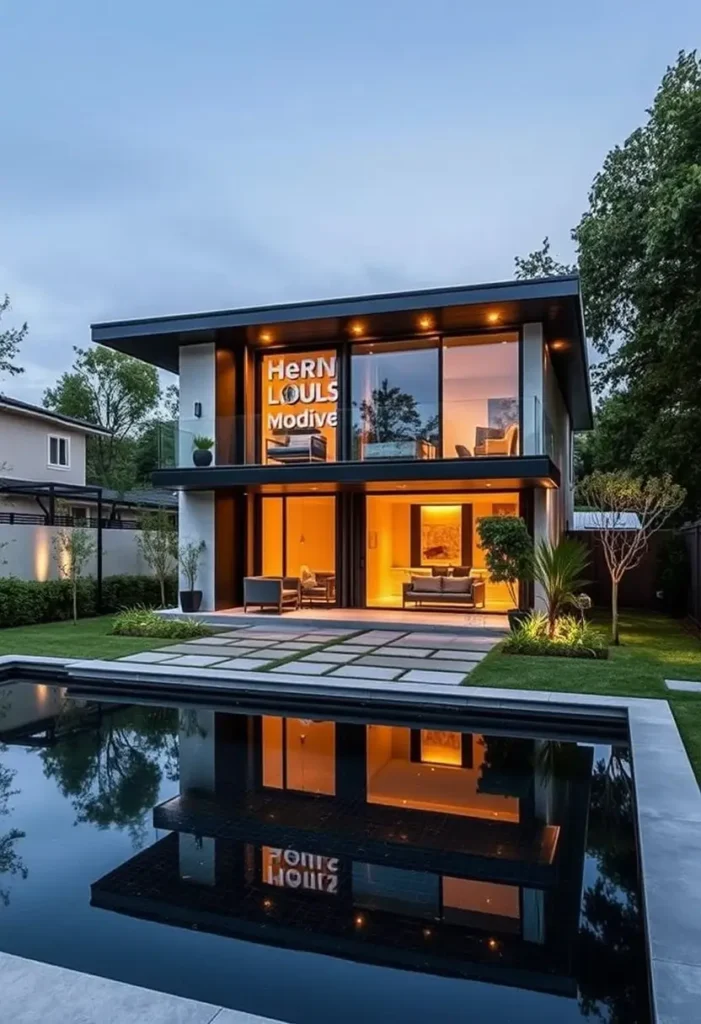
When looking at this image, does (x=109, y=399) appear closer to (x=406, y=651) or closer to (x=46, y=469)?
(x=46, y=469)

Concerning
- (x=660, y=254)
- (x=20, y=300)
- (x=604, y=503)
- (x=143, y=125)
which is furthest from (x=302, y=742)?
(x=20, y=300)

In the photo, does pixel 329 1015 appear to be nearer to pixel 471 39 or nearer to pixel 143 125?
pixel 471 39

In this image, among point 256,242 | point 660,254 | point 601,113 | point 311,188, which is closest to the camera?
point 660,254

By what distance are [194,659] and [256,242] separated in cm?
2224

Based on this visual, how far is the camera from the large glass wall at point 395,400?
13.0 metres

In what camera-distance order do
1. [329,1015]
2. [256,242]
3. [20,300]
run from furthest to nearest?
[20,300] < [256,242] < [329,1015]

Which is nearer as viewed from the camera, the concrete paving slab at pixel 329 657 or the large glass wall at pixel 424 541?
the concrete paving slab at pixel 329 657

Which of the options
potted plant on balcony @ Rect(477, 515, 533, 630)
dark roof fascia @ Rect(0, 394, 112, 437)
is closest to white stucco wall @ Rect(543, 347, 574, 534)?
potted plant on balcony @ Rect(477, 515, 533, 630)

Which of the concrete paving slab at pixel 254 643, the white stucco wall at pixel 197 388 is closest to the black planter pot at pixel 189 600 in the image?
the white stucco wall at pixel 197 388

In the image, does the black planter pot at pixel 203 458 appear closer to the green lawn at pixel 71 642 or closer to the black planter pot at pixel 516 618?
the green lawn at pixel 71 642

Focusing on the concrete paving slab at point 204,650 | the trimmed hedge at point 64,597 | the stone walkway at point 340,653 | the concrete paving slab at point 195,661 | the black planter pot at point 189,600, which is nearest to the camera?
the stone walkway at point 340,653

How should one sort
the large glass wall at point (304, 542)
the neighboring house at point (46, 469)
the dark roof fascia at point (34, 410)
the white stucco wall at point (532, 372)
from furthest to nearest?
the dark roof fascia at point (34, 410), the neighboring house at point (46, 469), the large glass wall at point (304, 542), the white stucco wall at point (532, 372)

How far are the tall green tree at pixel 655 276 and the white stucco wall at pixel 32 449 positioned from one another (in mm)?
15509

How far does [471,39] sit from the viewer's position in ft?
42.5
